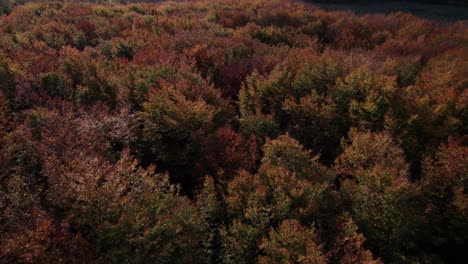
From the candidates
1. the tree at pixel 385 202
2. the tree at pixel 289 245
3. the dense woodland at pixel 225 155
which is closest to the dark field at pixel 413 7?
the dense woodland at pixel 225 155

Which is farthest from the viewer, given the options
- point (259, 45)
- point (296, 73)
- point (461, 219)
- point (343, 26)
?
point (343, 26)

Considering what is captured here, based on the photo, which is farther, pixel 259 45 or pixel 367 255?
pixel 259 45

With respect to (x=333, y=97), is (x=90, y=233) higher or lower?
lower

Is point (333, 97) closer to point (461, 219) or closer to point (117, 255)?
point (461, 219)

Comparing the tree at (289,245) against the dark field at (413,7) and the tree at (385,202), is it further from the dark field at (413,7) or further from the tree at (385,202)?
the dark field at (413,7)

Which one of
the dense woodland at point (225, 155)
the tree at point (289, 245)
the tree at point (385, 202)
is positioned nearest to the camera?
the tree at point (289, 245)

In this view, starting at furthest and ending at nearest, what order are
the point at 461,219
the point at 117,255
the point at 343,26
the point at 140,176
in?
1. the point at 343,26
2. the point at 461,219
3. the point at 140,176
4. the point at 117,255

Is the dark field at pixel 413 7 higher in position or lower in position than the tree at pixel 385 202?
higher

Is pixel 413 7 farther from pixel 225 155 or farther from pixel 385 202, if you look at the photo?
pixel 225 155

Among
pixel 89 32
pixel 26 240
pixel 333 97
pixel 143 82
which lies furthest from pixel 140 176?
pixel 89 32
